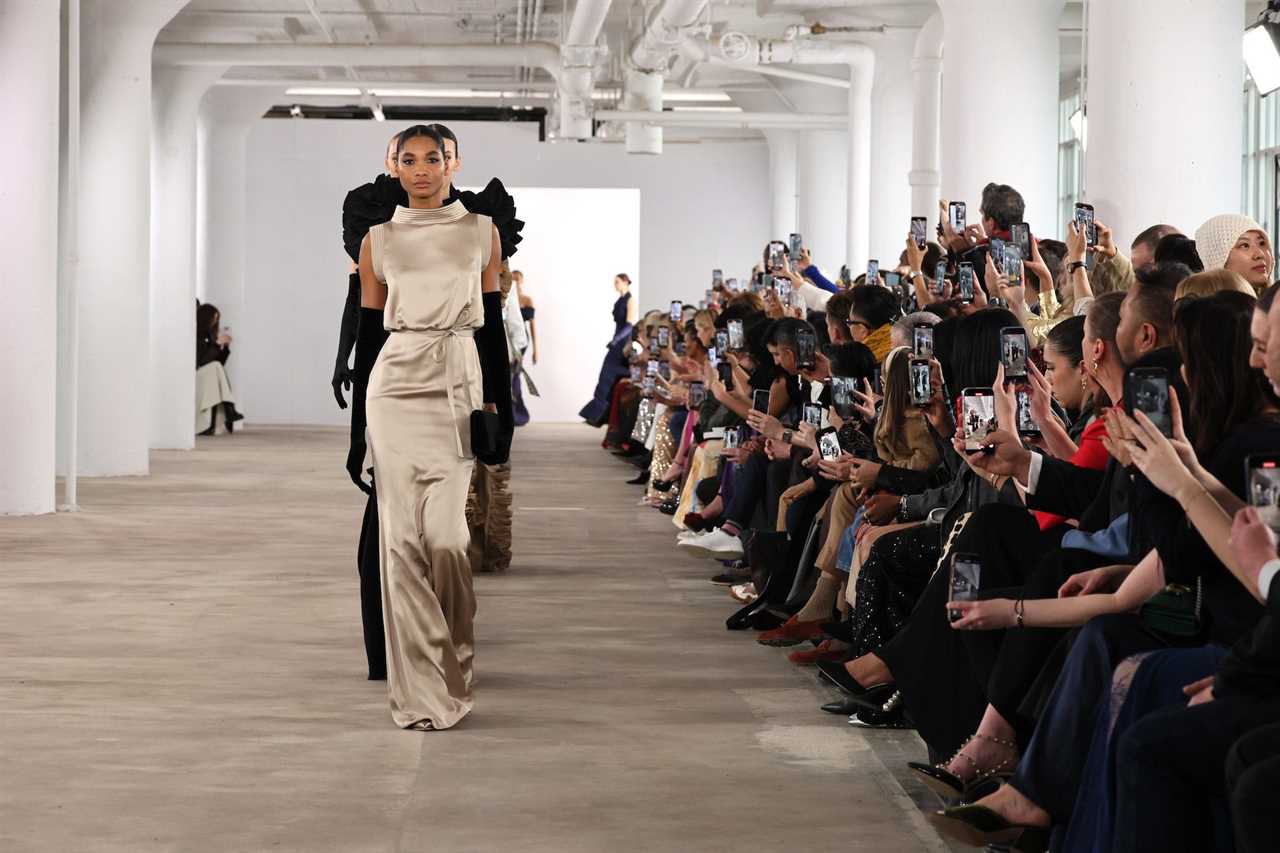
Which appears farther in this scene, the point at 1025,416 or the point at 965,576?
the point at 1025,416

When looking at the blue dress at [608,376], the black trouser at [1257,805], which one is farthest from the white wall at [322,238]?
the black trouser at [1257,805]

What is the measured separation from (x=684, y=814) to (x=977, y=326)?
4.24ft

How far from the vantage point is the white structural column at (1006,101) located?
8539 millimetres

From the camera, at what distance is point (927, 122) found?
10852mm

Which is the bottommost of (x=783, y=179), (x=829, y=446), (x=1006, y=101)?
(x=829, y=446)

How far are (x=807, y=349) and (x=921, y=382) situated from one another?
2.03 metres

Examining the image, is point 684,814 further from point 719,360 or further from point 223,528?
point 223,528

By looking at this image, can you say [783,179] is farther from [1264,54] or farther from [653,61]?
[1264,54]

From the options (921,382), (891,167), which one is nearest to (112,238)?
(891,167)

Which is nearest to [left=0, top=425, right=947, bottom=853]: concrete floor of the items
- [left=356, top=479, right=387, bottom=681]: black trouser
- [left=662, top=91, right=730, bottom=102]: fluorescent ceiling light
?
[left=356, top=479, right=387, bottom=681]: black trouser

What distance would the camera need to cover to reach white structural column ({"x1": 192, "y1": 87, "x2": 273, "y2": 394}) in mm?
17516

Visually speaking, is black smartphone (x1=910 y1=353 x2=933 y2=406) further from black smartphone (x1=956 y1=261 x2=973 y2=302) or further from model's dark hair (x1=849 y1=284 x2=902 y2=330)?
model's dark hair (x1=849 y1=284 x2=902 y2=330)

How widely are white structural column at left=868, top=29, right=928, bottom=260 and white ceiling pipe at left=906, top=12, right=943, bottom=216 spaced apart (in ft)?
3.62

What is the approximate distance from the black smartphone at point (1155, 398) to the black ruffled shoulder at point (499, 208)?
7.22ft
